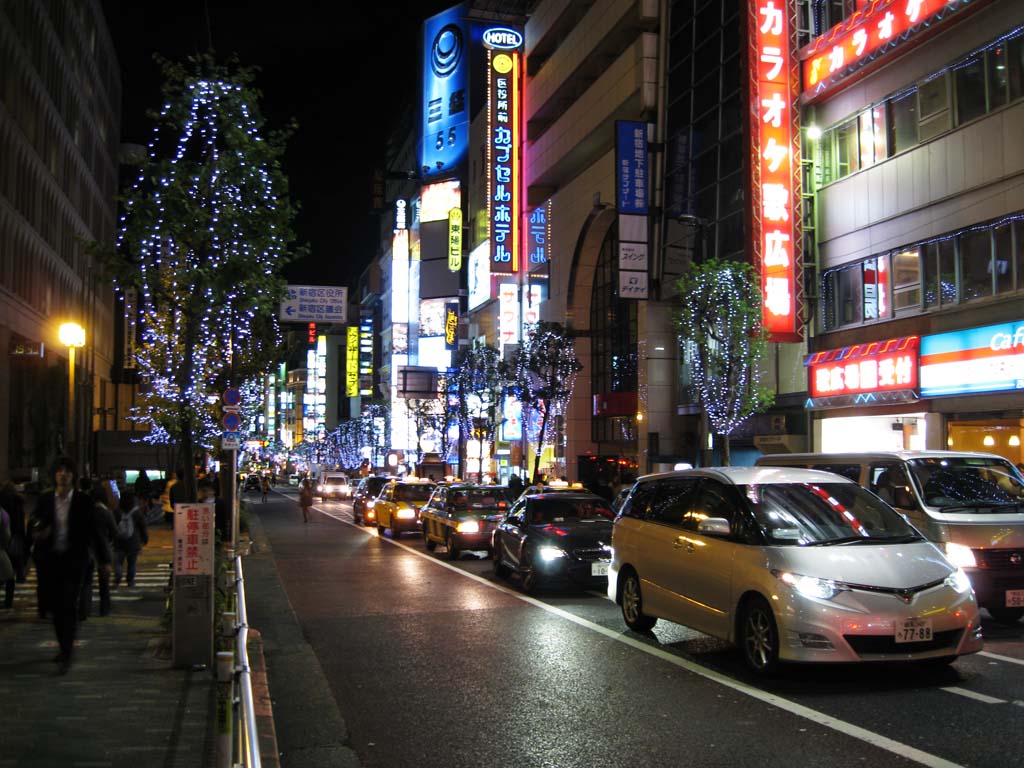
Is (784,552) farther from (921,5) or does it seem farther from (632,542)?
(921,5)

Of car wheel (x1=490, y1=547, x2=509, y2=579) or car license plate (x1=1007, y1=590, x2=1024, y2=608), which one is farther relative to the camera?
car wheel (x1=490, y1=547, x2=509, y2=579)

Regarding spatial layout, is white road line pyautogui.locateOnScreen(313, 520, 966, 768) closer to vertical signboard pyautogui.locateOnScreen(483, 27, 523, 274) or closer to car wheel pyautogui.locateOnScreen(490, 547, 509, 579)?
car wheel pyautogui.locateOnScreen(490, 547, 509, 579)

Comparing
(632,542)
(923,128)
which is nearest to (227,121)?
(632,542)

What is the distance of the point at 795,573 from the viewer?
26.1 feet

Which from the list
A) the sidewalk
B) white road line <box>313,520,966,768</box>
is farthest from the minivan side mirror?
the sidewalk

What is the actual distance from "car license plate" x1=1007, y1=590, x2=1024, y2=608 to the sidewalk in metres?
8.14

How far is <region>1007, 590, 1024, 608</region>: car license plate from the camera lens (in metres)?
10.5

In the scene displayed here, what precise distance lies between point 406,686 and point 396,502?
19.6m

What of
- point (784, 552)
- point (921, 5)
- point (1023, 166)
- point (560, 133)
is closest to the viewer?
point (784, 552)

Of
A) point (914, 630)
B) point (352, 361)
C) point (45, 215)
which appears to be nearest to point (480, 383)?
point (45, 215)

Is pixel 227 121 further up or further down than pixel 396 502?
further up

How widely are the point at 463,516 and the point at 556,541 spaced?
6592 mm

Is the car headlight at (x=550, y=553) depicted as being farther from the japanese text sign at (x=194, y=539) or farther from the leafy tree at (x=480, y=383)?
the leafy tree at (x=480, y=383)

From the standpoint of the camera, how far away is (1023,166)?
20172 millimetres
